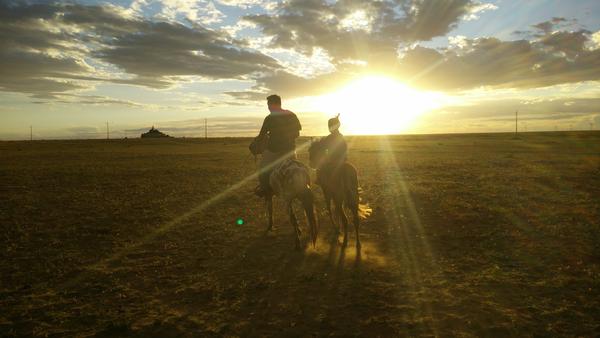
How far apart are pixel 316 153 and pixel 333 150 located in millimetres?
486

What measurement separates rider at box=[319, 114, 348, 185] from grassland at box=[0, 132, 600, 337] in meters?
1.66

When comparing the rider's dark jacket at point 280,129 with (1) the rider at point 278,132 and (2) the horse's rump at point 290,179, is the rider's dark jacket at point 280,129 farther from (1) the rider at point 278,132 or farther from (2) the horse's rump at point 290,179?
(2) the horse's rump at point 290,179

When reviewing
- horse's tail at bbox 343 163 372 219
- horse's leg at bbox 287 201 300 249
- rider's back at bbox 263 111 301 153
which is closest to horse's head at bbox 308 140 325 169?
rider's back at bbox 263 111 301 153

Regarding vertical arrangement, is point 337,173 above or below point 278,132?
below

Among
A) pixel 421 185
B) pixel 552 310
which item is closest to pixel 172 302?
pixel 552 310

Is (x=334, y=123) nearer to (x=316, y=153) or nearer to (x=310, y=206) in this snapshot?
(x=316, y=153)

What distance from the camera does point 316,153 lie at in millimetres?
8961

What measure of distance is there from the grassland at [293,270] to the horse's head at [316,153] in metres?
1.78

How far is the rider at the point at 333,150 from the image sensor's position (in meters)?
8.57

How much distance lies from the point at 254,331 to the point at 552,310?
4015 mm

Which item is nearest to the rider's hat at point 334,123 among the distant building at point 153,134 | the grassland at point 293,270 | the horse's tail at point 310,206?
the horse's tail at point 310,206

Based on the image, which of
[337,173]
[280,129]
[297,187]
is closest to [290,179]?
[297,187]

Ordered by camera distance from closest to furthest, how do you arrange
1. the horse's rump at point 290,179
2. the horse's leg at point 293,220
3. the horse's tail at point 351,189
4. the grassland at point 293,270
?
the grassland at point 293,270 → the horse's rump at point 290,179 → the horse's leg at point 293,220 → the horse's tail at point 351,189

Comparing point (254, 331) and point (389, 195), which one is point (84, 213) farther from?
point (389, 195)
